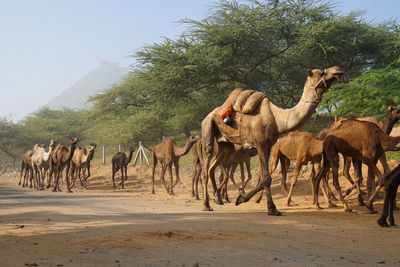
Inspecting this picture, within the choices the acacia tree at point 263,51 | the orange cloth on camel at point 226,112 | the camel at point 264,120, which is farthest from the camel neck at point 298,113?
the acacia tree at point 263,51

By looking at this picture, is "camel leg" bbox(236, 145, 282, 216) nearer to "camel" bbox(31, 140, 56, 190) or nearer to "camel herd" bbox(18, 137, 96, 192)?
"camel herd" bbox(18, 137, 96, 192)

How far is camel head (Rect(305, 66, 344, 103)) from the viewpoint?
9.32 metres

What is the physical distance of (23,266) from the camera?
4781mm

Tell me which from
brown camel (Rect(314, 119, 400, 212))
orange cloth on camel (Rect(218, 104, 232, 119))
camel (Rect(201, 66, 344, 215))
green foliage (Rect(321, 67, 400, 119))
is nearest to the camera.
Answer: camel (Rect(201, 66, 344, 215))

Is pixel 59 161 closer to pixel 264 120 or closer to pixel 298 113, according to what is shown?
pixel 264 120

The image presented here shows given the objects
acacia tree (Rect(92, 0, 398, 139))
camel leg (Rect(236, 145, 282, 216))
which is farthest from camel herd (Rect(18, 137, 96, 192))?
camel leg (Rect(236, 145, 282, 216))

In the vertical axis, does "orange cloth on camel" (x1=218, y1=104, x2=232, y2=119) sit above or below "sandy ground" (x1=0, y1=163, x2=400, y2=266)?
above

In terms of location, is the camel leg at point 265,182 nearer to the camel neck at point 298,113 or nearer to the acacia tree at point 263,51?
the camel neck at point 298,113

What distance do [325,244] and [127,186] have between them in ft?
72.5

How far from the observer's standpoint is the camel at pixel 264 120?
31.1 feet

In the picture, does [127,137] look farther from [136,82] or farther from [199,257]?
[199,257]

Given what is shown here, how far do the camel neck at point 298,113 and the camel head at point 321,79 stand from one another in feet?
0.22

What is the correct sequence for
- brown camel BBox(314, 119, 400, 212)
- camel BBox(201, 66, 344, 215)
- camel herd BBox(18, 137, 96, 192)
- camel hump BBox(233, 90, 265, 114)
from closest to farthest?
camel BBox(201, 66, 344, 215) → brown camel BBox(314, 119, 400, 212) → camel hump BBox(233, 90, 265, 114) → camel herd BBox(18, 137, 96, 192)

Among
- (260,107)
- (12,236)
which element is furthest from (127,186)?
(12,236)
